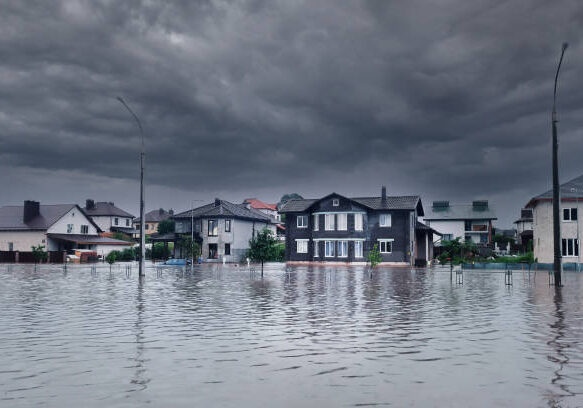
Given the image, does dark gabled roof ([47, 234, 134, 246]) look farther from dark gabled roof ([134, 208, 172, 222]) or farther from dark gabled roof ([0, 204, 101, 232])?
dark gabled roof ([134, 208, 172, 222])

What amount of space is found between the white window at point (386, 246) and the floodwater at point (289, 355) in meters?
53.6

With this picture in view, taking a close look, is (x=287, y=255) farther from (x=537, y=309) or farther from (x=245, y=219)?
(x=537, y=309)

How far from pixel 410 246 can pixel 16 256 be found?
5463cm

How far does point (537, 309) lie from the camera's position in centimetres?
1916

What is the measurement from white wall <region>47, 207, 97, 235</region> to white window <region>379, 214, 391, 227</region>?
164ft

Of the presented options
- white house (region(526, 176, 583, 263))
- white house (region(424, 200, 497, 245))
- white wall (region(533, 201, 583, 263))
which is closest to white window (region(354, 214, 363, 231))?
white wall (region(533, 201, 583, 263))

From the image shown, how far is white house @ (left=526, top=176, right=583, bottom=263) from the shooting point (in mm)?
56719

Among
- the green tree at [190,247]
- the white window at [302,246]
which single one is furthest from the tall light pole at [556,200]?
the green tree at [190,247]

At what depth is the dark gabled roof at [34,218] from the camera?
86125 mm

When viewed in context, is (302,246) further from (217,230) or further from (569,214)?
(569,214)

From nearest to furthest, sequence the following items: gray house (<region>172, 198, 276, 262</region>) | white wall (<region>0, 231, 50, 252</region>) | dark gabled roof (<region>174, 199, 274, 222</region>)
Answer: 1. white wall (<region>0, 231, 50, 252</region>)
2. gray house (<region>172, 198, 276, 262</region>)
3. dark gabled roof (<region>174, 199, 274, 222</region>)

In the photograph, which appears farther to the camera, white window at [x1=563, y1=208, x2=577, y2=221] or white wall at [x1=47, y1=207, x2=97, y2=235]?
white wall at [x1=47, y1=207, x2=97, y2=235]

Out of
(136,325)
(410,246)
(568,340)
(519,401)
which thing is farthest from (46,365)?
(410,246)

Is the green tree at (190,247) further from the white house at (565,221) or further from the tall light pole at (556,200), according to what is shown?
the tall light pole at (556,200)
